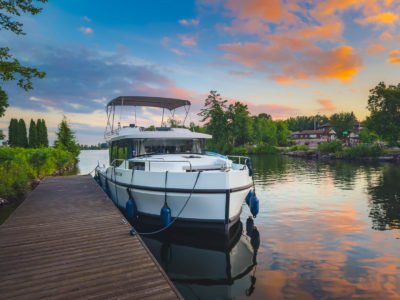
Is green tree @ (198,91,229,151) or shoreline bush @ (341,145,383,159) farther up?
green tree @ (198,91,229,151)

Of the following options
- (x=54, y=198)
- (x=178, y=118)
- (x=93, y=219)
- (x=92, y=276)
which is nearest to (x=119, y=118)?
(x=54, y=198)

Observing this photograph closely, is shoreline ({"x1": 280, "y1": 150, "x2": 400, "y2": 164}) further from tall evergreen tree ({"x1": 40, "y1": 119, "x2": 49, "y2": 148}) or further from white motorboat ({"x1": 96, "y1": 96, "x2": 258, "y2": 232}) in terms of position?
tall evergreen tree ({"x1": 40, "y1": 119, "x2": 49, "y2": 148})

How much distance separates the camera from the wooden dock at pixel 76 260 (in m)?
3.87

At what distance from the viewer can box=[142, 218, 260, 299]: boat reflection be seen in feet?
18.8

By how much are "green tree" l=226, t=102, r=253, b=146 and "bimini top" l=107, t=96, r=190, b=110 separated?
5793 cm

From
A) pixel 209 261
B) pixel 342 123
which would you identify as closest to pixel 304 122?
pixel 342 123

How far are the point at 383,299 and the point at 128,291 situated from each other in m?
5.21

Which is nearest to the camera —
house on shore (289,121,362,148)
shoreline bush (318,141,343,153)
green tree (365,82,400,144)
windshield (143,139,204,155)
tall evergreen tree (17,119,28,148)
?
windshield (143,139,204,155)

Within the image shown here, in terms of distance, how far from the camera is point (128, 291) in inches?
152

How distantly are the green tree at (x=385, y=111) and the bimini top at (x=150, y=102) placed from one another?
163ft

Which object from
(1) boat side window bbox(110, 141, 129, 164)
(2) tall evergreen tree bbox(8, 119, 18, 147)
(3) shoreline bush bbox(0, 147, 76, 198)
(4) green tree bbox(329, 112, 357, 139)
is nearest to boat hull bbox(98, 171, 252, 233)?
(1) boat side window bbox(110, 141, 129, 164)

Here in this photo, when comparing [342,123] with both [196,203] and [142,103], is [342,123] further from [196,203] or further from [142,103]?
[196,203]

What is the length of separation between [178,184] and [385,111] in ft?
184

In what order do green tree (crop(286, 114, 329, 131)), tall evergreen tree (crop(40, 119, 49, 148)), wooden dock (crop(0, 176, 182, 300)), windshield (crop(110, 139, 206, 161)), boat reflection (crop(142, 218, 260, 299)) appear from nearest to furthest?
wooden dock (crop(0, 176, 182, 300)), boat reflection (crop(142, 218, 260, 299)), windshield (crop(110, 139, 206, 161)), tall evergreen tree (crop(40, 119, 49, 148)), green tree (crop(286, 114, 329, 131))
